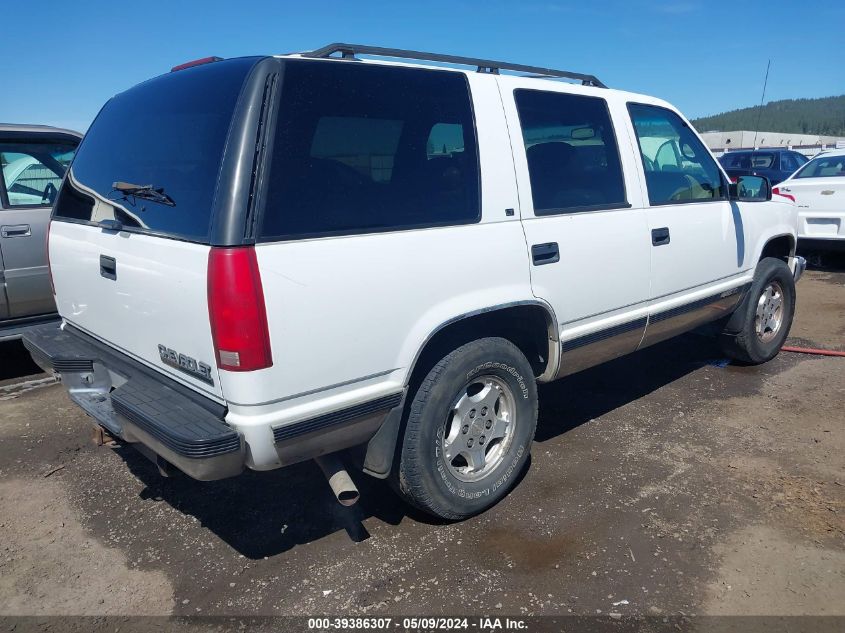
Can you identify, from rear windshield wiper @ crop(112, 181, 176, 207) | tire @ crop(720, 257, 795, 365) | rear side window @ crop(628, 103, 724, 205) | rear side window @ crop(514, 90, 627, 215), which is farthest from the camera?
tire @ crop(720, 257, 795, 365)

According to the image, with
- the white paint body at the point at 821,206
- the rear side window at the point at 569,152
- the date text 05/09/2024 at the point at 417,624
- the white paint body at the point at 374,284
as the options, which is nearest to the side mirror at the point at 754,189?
the white paint body at the point at 374,284

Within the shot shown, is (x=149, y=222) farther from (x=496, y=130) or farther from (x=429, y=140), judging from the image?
(x=496, y=130)

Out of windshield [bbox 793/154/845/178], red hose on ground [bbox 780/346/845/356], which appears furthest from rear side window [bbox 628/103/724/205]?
windshield [bbox 793/154/845/178]

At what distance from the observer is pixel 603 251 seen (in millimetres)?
3459

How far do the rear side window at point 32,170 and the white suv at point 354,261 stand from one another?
215 cm

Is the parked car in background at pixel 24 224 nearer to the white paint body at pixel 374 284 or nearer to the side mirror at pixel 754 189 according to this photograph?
the white paint body at pixel 374 284

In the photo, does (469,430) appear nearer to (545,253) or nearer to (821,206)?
(545,253)

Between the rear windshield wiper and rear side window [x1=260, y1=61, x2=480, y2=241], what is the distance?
1.78 ft

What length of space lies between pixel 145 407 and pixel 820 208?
9253 mm

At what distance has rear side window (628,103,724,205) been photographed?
395cm

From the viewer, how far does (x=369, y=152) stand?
8.61 feet

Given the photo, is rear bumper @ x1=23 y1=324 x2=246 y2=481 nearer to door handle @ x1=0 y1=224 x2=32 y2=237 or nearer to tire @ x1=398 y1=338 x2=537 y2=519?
tire @ x1=398 y1=338 x2=537 y2=519

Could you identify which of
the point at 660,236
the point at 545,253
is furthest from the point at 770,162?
the point at 545,253

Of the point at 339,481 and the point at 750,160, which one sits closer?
the point at 339,481
